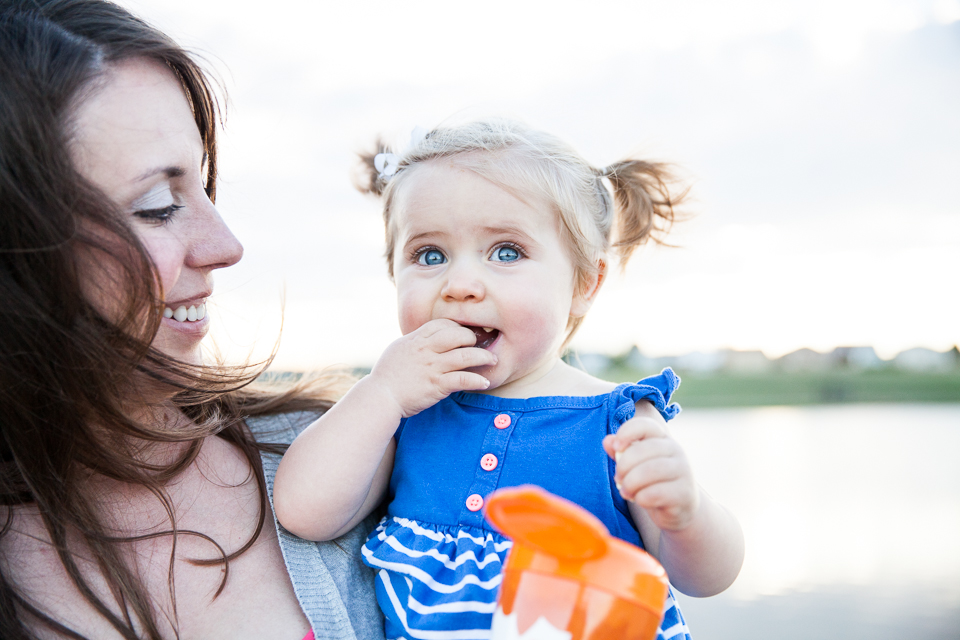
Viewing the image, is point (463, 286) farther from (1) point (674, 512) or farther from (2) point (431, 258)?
(1) point (674, 512)

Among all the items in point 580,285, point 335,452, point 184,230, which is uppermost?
point 580,285

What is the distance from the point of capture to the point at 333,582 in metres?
0.94

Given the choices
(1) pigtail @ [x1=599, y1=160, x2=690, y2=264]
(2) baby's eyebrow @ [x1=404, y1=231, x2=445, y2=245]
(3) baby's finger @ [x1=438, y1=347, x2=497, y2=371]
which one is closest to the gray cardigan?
(3) baby's finger @ [x1=438, y1=347, x2=497, y2=371]

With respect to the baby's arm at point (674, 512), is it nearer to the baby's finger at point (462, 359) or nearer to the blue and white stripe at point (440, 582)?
the blue and white stripe at point (440, 582)

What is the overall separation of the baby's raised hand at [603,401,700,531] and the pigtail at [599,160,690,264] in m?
0.69

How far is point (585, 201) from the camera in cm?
117

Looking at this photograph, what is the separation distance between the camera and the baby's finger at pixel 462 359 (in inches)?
38.4

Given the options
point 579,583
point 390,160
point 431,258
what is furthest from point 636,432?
point 390,160

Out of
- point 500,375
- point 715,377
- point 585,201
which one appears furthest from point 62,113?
point 715,377

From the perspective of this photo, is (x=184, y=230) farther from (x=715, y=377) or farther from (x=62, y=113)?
(x=715, y=377)

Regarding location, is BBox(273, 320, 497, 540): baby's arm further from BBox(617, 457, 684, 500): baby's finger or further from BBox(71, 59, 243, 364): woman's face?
BBox(617, 457, 684, 500): baby's finger

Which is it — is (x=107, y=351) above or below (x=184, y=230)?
below

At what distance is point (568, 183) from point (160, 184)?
2.16 feet

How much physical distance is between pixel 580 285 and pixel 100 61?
83 cm
